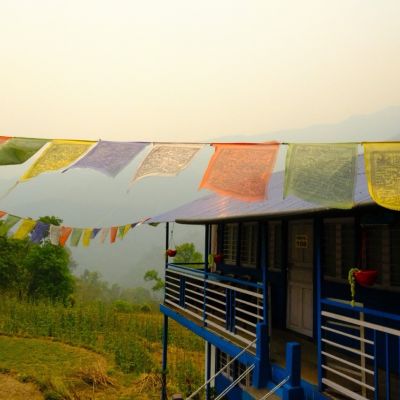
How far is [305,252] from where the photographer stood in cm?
895

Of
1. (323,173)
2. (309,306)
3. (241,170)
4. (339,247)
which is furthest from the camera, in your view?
(309,306)

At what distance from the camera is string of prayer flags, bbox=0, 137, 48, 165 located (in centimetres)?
543

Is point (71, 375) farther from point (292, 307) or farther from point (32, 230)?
point (292, 307)

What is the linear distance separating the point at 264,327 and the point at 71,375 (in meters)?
10.9

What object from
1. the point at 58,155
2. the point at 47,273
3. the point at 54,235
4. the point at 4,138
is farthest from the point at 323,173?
the point at 47,273

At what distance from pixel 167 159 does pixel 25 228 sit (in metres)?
5.72

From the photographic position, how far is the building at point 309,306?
5.30 metres

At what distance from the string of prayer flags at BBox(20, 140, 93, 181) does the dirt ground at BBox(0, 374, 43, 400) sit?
10500 mm

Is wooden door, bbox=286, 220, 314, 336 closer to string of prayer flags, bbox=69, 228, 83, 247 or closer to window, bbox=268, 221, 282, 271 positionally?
window, bbox=268, 221, 282, 271

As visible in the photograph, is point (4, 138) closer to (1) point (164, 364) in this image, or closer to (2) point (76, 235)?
(2) point (76, 235)

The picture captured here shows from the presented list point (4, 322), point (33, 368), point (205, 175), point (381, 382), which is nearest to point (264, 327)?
point (381, 382)

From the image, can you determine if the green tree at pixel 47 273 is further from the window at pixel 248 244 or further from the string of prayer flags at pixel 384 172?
the string of prayer flags at pixel 384 172

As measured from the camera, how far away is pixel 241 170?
435 cm

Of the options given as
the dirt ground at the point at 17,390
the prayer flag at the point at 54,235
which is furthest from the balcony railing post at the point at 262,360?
the dirt ground at the point at 17,390
